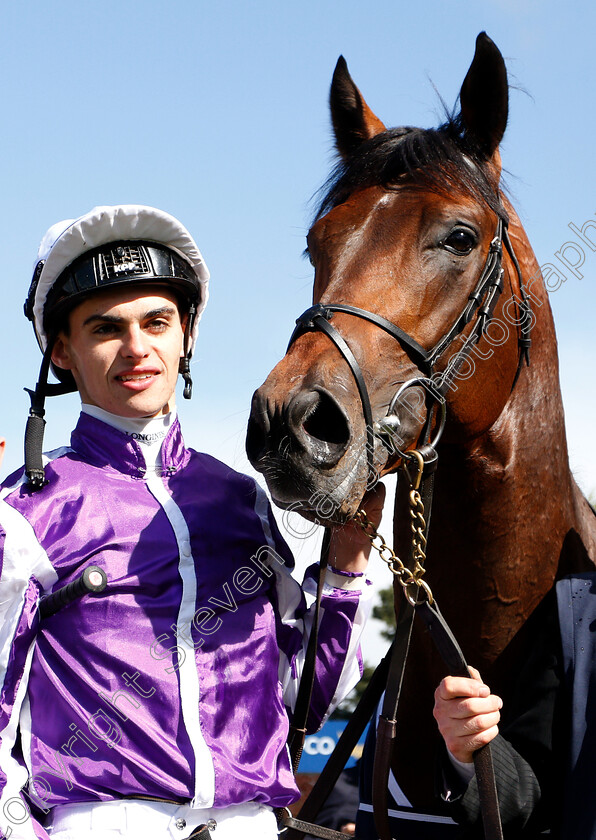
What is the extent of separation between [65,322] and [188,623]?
0.97m

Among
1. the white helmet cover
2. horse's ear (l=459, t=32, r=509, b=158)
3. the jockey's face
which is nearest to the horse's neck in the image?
horse's ear (l=459, t=32, r=509, b=158)

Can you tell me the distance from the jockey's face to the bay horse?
45 centimetres

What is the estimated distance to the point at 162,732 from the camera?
2127mm

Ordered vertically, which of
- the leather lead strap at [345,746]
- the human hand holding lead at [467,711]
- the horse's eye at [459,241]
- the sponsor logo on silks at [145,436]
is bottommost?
the leather lead strap at [345,746]

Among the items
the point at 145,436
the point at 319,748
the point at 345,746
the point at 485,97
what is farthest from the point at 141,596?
the point at 319,748

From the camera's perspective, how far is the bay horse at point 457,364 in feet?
7.63

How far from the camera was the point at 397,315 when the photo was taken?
2367 mm

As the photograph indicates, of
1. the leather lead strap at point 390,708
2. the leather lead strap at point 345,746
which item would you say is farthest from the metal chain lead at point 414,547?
the leather lead strap at point 345,746

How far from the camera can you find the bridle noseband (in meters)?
2.20

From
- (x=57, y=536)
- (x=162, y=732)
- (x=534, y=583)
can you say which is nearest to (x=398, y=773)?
(x=534, y=583)

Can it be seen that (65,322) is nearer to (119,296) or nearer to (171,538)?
(119,296)

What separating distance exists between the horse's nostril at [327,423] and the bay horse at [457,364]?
6cm

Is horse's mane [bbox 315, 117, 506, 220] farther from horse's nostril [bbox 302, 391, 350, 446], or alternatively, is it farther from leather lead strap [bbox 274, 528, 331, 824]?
leather lead strap [bbox 274, 528, 331, 824]

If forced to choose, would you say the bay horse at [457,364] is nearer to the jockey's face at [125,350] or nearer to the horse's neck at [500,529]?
the horse's neck at [500,529]
